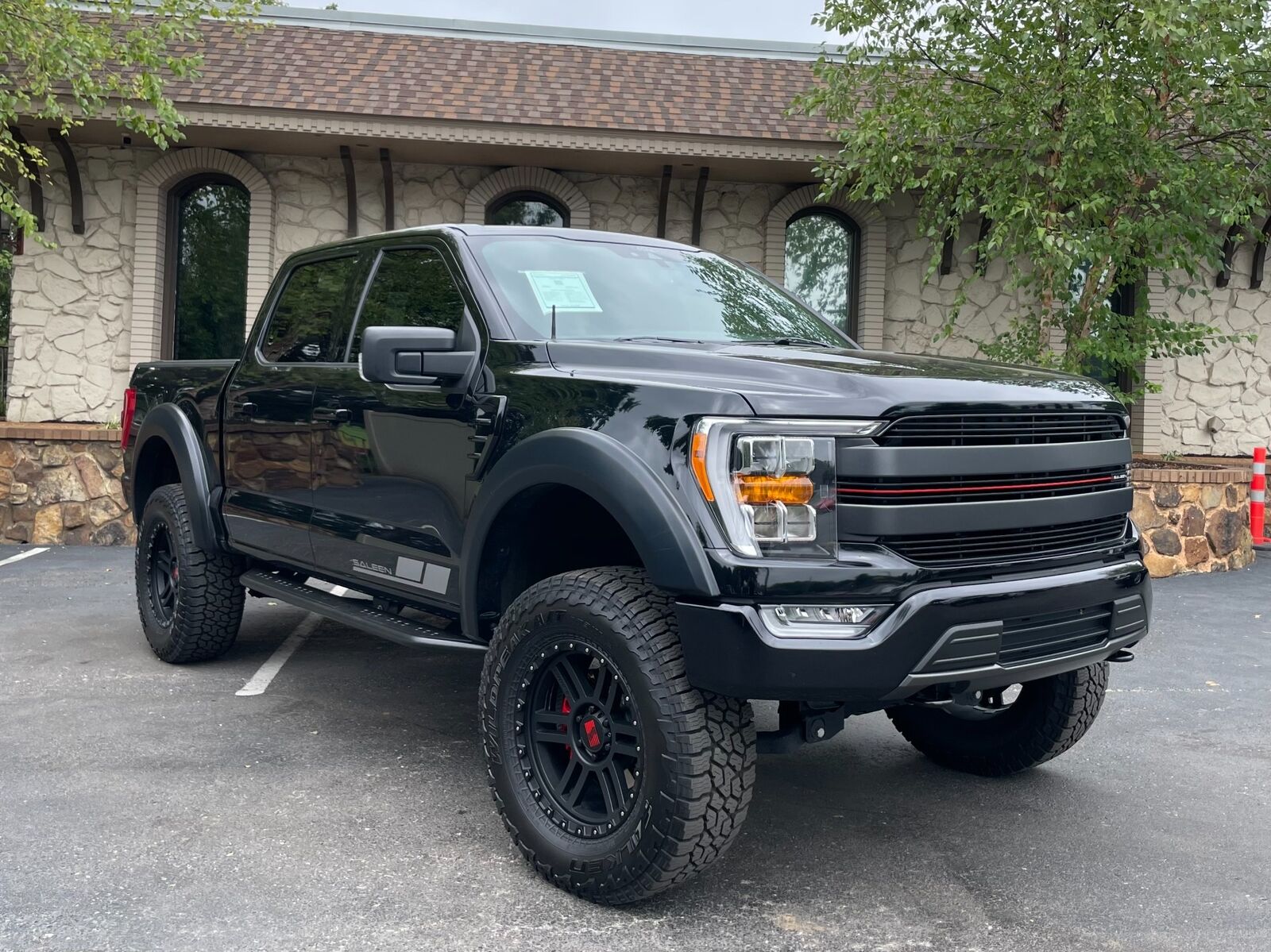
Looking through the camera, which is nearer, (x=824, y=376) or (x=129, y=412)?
(x=824, y=376)

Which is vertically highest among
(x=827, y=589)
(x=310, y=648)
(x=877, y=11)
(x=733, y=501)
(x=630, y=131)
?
(x=877, y=11)

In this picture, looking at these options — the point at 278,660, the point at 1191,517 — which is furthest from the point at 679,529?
the point at 1191,517

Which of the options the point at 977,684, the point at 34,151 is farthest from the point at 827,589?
the point at 34,151

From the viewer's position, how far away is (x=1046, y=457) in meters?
3.36

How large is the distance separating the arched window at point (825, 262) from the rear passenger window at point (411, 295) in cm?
953

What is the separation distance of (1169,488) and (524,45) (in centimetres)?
830

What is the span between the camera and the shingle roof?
11.6 metres

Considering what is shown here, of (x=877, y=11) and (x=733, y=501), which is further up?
(x=877, y=11)

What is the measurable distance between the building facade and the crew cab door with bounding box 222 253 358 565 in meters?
6.78

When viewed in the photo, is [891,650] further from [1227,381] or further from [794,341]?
[1227,381]

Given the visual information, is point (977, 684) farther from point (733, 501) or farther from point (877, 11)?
point (877, 11)

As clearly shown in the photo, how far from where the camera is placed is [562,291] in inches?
163

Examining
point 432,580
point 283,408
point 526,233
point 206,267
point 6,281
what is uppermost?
point 206,267

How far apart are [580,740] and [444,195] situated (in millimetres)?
10720
